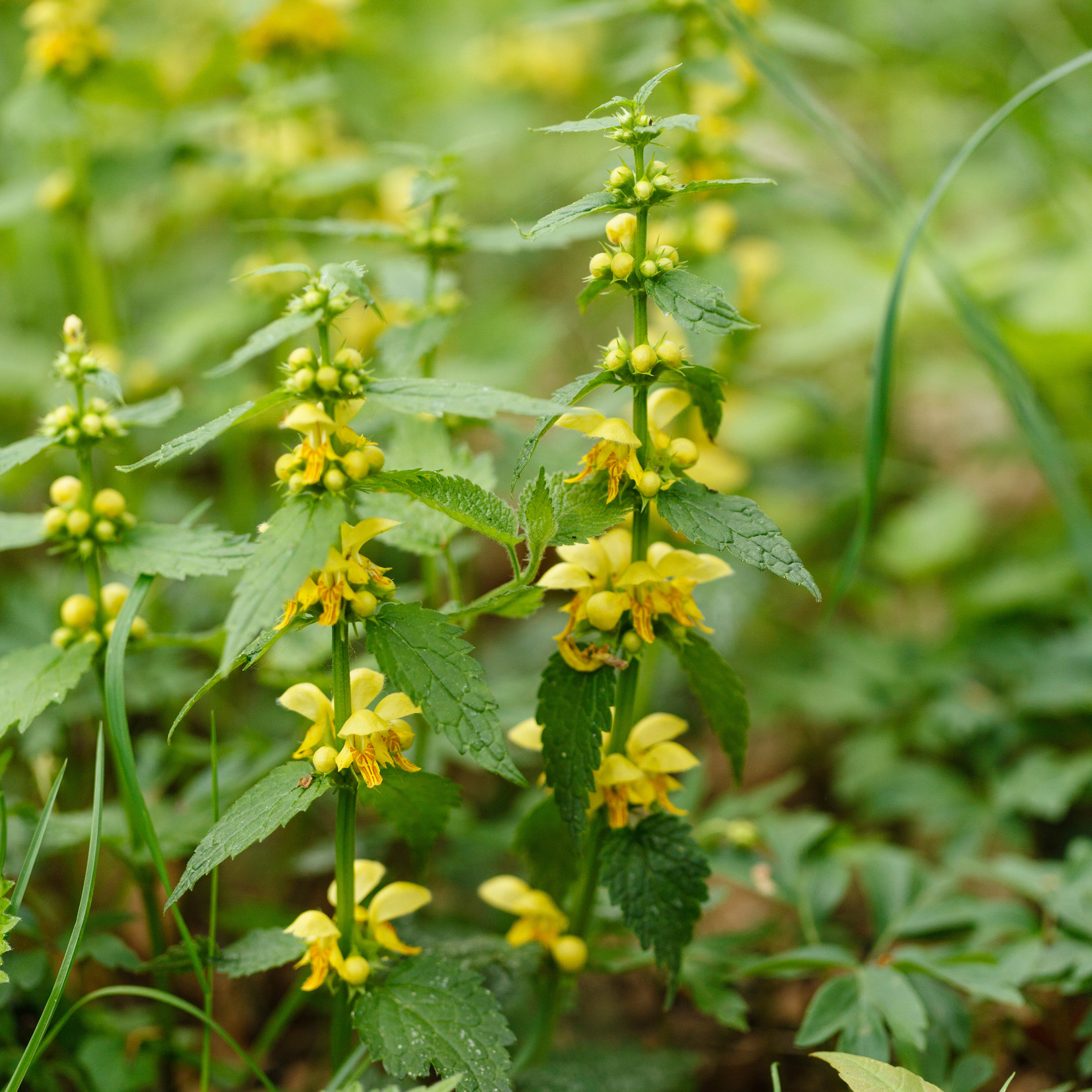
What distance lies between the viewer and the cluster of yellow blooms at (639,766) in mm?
1313

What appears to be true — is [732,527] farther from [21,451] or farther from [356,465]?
[21,451]

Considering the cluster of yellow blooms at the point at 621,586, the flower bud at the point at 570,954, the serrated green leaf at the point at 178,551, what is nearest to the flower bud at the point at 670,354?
the cluster of yellow blooms at the point at 621,586

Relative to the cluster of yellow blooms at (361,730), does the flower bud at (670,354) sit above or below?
above

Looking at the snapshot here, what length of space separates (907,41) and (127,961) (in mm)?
5195

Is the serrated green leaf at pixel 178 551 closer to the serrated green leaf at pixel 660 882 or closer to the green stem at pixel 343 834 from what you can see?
the green stem at pixel 343 834

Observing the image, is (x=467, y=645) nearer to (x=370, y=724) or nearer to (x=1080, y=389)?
(x=370, y=724)

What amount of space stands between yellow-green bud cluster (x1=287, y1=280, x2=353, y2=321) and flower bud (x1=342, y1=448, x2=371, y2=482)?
164mm

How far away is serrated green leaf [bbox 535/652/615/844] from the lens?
1.20 m

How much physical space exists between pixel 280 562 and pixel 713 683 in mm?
629

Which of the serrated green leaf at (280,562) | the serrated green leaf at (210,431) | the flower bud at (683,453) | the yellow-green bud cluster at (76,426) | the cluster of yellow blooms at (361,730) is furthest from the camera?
the yellow-green bud cluster at (76,426)

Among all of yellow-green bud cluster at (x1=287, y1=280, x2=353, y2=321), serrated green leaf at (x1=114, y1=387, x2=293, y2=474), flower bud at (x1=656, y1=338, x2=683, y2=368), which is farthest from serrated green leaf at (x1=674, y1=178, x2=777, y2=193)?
serrated green leaf at (x1=114, y1=387, x2=293, y2=474)

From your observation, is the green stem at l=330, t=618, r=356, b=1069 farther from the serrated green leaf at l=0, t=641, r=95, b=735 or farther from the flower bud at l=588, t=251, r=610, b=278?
the flower bud at l=588, t=251, r=610, b=278

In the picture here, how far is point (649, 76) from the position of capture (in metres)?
2.16

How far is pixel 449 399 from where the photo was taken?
3.58ft
